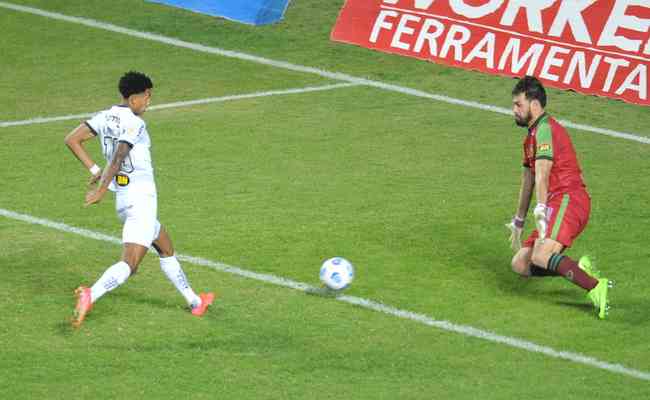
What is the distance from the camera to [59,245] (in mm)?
11516

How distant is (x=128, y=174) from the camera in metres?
9.72

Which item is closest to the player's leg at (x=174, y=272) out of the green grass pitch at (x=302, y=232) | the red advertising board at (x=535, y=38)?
the green grass pitch at (x=302, y=232)

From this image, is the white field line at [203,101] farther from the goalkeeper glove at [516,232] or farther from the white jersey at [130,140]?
the goalkeeper glove at [516,232]

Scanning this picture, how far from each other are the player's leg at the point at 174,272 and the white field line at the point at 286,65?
7.35 metres

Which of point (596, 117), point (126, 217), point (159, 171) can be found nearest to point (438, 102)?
point (596, 117)

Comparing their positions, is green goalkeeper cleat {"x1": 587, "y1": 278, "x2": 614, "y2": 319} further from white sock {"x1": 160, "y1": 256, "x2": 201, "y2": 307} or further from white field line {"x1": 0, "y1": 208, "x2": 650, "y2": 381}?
white sock {"x1": 160, "y1": 256, "x2": 201, "y2": 307}

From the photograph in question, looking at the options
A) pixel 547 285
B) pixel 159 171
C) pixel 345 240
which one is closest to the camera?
pixel 547 285

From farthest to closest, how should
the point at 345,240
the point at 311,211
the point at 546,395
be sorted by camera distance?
1. the point at 311,211
2. the point at 345,240
3. the point at 546,395

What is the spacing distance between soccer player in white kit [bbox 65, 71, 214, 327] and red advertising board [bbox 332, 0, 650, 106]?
868cm

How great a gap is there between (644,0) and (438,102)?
2991mm

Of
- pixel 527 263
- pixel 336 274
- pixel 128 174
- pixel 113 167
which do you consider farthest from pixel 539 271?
pixel 113 167

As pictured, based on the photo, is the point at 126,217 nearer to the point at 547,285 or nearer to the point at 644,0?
the point at 547,285

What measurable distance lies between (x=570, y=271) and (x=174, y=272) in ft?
9.92

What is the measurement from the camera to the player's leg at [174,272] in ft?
32.3
